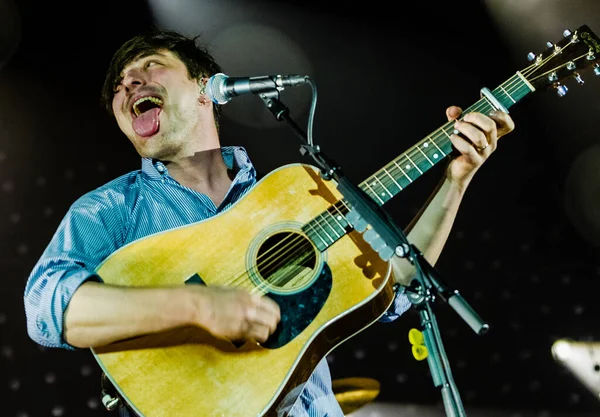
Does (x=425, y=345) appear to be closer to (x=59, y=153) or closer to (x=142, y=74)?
(x=142, y=74)

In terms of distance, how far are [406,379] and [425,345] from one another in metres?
1.55

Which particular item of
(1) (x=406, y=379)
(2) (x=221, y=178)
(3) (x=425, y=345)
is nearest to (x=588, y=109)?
(1) (x=406, y=379)

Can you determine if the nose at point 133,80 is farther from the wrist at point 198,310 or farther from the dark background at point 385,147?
the wrist at point 198,310

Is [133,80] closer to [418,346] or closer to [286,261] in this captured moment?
[286,261]

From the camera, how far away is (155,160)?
2.34 meters

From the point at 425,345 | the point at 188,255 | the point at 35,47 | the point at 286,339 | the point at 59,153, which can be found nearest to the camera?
the point at 425,345

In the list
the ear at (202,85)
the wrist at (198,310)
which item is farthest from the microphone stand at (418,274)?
the ear at (202,85)

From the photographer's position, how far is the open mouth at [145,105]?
8.23 ft

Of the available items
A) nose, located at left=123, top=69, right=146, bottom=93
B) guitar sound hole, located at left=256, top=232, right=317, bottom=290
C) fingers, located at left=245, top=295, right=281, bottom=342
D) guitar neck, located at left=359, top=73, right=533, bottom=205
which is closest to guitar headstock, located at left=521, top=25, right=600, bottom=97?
guitar neck, located at left=359, top=73, right=533, bottom=205

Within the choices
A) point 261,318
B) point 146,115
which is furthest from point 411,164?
point 146,115

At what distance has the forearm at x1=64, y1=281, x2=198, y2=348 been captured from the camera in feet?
5.24

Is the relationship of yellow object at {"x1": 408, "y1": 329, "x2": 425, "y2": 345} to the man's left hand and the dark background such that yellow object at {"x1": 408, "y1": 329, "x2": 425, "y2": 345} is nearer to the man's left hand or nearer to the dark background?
the man's left hand

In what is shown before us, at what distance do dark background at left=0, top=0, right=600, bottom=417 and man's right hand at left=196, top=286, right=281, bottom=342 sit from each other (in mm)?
1182

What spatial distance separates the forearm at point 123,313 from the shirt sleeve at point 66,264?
0.04 metres
